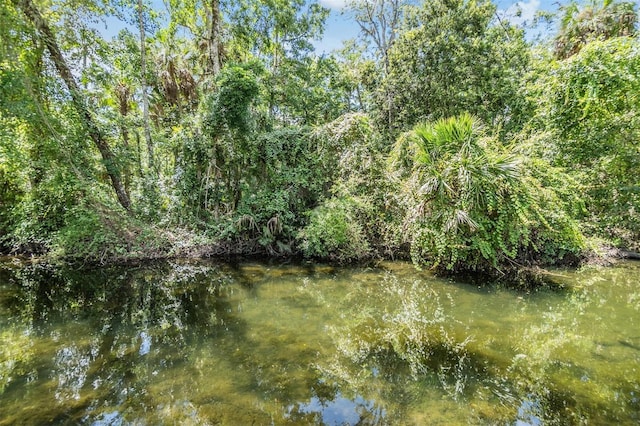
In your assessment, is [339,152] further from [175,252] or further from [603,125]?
[603,125]

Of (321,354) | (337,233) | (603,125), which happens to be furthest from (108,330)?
(603,125)

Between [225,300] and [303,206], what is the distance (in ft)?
16.3

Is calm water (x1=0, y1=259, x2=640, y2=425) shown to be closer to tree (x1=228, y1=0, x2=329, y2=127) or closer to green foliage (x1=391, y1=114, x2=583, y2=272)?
green foliage (x1=391, y1=114, x2=583, y2=272)

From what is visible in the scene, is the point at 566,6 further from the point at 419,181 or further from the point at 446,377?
the point at 446,377

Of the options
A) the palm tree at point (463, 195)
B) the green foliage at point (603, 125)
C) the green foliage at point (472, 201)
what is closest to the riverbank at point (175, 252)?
the green foliage at point (603, 125)

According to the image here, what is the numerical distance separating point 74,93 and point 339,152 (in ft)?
26.7

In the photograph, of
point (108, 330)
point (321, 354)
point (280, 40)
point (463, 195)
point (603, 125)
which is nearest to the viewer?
point (321, 354)

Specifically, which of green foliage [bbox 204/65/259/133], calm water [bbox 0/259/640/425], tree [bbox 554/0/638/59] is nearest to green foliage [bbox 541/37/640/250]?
calm water [bbox 0/259/640/425]

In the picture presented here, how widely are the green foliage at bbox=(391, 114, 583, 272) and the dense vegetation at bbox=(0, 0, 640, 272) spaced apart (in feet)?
0.13

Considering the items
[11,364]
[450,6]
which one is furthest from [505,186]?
[450,6]

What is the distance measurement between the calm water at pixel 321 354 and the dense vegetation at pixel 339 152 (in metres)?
1.94

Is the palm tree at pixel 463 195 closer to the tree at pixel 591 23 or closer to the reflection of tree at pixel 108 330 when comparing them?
the reflection of tree at pixel 108 330

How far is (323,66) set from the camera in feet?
52.3

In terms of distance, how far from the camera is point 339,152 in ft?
33.4
